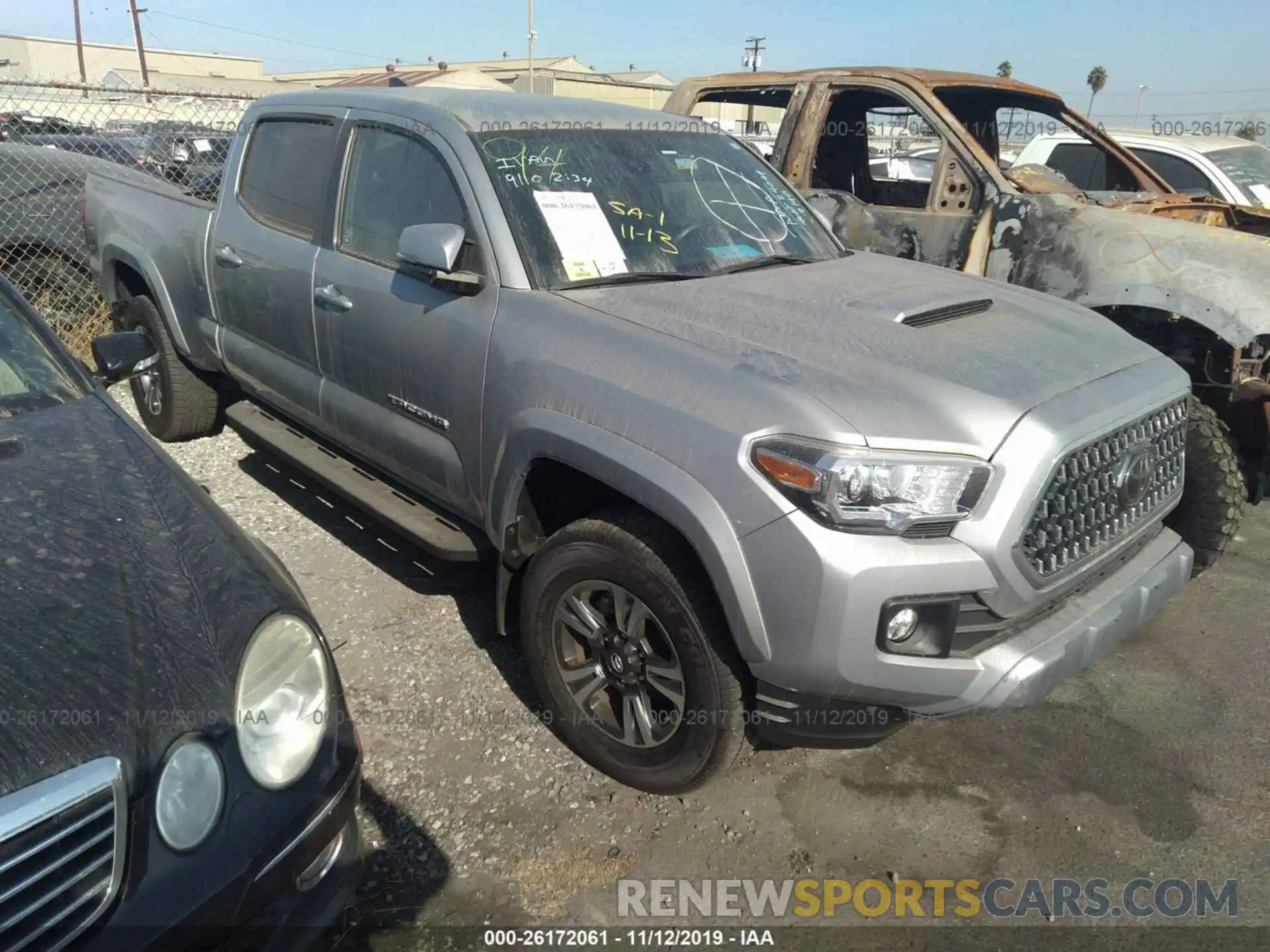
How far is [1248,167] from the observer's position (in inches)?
315

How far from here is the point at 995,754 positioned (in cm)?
302

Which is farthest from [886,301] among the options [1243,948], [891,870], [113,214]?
[113,214]

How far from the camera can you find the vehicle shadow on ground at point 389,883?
231cm

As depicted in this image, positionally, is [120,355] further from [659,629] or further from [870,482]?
[870,482]

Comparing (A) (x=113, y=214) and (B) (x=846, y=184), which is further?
(B) (x=846, y=184)

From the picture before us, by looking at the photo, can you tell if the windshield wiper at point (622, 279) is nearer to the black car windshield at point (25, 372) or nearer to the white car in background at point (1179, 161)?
the black car windshield at point (25, 372)

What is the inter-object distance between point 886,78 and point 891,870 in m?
4.32

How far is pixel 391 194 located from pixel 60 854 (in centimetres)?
256

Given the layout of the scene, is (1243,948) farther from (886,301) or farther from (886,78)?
(886,78)

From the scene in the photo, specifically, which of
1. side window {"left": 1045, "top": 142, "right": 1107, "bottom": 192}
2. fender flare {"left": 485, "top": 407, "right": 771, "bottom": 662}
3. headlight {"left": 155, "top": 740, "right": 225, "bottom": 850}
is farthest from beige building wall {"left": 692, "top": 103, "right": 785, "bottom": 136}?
headlight {"left": 155, "top": 740, "right": 225, "bottom": 850}

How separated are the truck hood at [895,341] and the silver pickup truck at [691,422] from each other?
0.01 metres

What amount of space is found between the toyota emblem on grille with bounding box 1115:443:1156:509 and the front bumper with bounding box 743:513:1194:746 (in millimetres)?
401

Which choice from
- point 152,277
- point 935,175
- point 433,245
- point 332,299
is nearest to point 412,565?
point 332,299

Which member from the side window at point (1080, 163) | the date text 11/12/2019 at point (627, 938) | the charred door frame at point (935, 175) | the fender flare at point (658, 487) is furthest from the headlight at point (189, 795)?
the side window at point (1080, 163)
